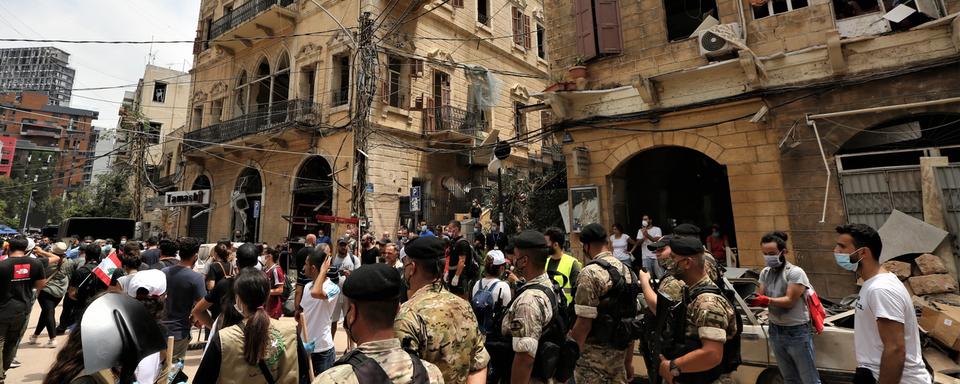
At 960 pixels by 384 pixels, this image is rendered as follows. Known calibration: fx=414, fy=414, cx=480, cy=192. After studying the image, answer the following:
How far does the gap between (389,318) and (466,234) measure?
11228 millimetres

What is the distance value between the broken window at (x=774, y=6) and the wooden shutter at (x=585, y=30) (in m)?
3.40

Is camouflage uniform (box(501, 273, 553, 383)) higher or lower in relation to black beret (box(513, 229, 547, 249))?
lower

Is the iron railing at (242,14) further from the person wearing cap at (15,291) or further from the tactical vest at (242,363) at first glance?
the tactical vest at (242,363)

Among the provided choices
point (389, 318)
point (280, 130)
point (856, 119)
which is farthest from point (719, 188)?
point (280, 130)

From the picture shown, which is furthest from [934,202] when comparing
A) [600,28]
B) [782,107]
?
[600,28]

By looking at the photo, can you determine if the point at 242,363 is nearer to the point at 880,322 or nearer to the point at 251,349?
the point at 251,349

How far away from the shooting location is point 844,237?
299 centimetres

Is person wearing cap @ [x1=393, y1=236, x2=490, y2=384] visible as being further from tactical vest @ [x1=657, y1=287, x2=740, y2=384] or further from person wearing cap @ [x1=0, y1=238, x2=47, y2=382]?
person wearing cap @ [x1=0, y1=238, x2=47, y2=382]

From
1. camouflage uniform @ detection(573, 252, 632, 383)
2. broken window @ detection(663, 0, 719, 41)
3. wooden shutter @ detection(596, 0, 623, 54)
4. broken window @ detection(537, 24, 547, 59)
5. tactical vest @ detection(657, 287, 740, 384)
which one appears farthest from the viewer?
broken window @ detection(537, 24, 547, 59)

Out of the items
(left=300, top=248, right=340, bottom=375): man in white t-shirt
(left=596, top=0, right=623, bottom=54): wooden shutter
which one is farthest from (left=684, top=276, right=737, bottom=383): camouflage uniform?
(left=596, top=0, right=623, bottom=54): wooden shutter

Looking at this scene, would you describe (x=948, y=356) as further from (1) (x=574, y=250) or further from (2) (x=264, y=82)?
(2) (x=264, y=82)

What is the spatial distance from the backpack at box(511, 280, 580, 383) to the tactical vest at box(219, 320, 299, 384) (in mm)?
1525

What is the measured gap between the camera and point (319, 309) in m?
4.12

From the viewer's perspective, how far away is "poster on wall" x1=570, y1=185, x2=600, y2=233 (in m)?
10.1
